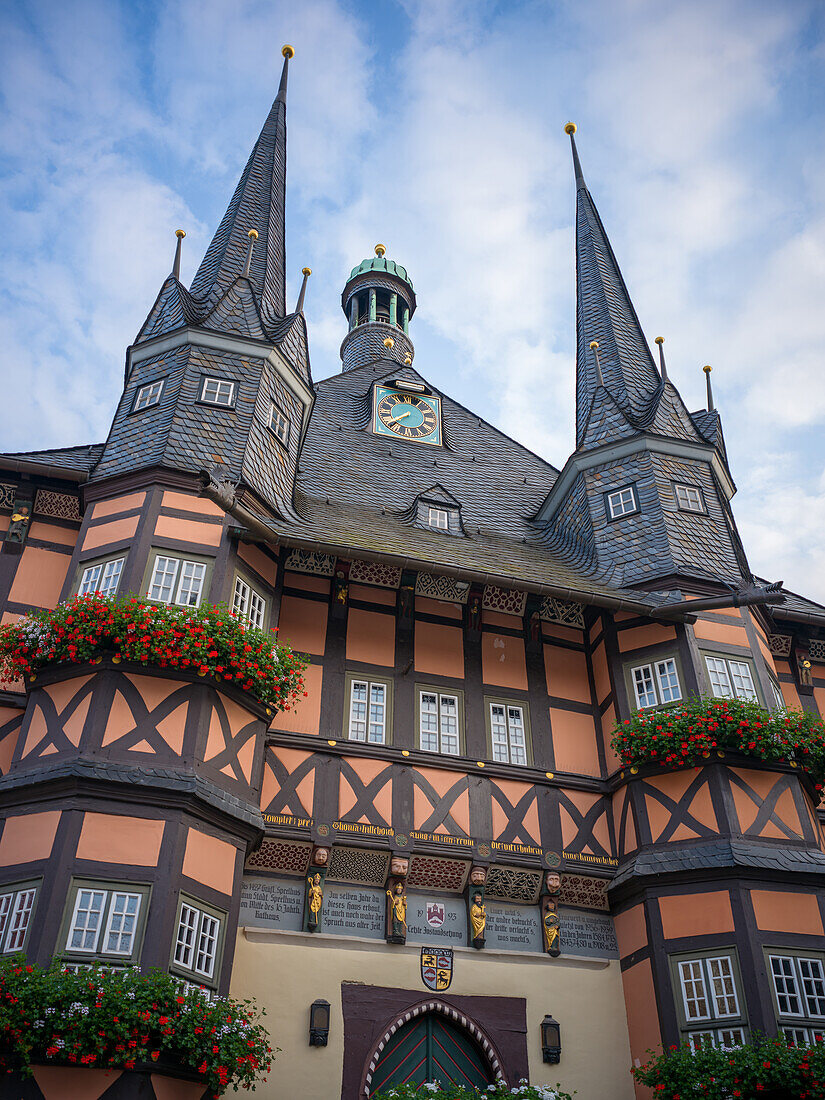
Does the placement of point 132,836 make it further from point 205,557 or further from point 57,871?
point 205,557

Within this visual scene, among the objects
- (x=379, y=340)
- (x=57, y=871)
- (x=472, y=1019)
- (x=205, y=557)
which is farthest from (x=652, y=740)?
(x=379, y=340)

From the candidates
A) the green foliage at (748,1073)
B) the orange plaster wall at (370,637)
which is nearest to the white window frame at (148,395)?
the orange plaster wall at (370,637)

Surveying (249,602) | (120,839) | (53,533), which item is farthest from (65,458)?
(120,839)

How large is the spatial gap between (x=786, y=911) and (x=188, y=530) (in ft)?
29.8

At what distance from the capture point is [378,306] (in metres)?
32.3

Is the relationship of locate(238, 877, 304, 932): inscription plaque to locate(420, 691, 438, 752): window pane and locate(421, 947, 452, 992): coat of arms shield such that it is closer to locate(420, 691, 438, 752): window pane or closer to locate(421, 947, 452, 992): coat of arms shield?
locate(421, 947, 452, 992): coat of arms shield

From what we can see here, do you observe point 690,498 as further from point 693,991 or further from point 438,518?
point 693,991

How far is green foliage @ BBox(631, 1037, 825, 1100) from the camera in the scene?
11.0 meters

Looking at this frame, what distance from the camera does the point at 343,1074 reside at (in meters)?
11.9

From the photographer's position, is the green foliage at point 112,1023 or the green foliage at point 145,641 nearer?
the green foliage at point 112,1023

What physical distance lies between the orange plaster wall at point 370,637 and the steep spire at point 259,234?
578cm

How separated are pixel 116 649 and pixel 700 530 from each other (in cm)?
978

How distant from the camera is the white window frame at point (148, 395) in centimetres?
1609

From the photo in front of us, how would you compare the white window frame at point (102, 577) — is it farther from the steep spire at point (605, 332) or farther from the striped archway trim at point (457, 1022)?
the steep spire at point (605, 332)
